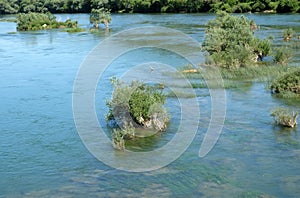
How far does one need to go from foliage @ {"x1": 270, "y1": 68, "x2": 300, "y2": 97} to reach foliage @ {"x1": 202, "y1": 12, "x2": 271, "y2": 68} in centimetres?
621

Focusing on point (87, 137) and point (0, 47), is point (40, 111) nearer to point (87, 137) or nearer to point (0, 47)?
point (87, 137)

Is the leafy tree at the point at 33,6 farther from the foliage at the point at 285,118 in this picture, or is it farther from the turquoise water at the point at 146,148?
the foliage at the point at 285,118

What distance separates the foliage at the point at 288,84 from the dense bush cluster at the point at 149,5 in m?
60.2

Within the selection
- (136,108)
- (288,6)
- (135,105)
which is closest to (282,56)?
(135,105)

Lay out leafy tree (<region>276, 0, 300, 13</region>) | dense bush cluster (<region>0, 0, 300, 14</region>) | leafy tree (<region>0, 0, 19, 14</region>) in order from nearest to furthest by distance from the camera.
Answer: leafy tree (<region>276, 0, 300, 13</region>) < dense bush cluster (<region>0, 0, 300, 14</region>) < leafy tree (<region>0, 0, 19, 14</region>)

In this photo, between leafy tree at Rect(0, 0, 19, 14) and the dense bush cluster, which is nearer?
the dense bush cluster

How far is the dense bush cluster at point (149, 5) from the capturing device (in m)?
83.6

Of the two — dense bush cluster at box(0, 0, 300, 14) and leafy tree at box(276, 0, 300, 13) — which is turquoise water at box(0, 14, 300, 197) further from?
dense bush cluster at box(0, 0, 300, 14)

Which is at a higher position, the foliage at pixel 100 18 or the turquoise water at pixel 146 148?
the foliage at pixel 100 18

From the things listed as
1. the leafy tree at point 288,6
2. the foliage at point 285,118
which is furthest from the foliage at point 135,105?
the leafy tree at point 288,6

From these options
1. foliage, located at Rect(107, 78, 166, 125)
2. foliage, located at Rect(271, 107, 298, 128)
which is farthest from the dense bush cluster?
foliage, located at Rect(107, 78, 166, 125)

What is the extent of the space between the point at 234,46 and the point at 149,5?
71.7 metres

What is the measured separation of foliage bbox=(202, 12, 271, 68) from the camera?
97.4ft

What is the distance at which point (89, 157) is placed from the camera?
1589cm
